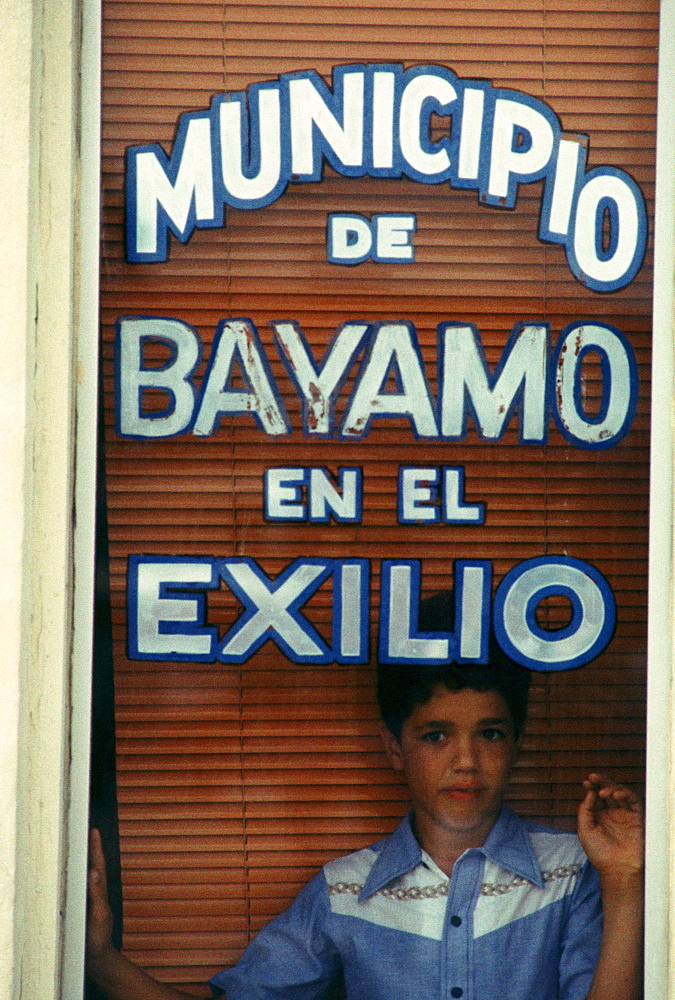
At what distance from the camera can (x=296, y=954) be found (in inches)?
95.4

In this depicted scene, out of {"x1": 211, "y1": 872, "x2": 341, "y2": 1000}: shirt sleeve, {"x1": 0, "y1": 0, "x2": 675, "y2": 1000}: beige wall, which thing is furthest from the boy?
{"x1": 0, "y1": 0, "x2": 675, "y2": 1000}: beige wall

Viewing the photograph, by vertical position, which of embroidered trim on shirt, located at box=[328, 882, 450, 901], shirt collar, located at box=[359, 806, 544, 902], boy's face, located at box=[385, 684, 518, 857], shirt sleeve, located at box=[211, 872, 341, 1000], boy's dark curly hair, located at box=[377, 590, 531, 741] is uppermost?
boy's dark curly hair, located at box=[377, 590, 531, 741]

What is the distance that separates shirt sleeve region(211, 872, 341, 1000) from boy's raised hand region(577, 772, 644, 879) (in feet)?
2.25

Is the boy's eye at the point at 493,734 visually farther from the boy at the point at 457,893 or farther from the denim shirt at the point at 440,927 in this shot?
the denim shirt at the point at 440,927

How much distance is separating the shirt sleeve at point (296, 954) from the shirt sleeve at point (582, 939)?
57 centimetres

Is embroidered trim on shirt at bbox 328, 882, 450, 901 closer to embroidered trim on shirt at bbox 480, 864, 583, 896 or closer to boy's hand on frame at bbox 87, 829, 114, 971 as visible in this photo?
embroidered trim on shirt at bbox 480, 864, 583, 896

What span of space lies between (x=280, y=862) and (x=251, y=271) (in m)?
1.50

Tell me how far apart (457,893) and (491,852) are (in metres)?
0.13

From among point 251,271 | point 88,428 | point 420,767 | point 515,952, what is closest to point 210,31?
point 251,271

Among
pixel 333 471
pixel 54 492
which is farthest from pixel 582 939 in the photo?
pixel 54 492

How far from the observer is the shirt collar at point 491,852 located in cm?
243

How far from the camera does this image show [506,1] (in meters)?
2.46

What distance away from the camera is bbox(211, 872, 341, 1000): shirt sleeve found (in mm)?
2420

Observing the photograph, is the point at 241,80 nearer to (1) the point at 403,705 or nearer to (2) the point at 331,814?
(1) the point at 403,705
